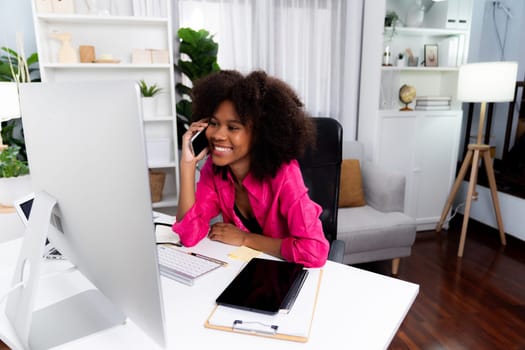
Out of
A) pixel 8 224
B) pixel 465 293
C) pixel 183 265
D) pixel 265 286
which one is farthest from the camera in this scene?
pixel 465 293

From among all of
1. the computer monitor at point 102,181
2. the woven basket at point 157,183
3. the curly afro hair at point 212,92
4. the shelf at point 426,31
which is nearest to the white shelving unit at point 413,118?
the shelf at point 426,31

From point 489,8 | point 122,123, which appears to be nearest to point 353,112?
point 489,8

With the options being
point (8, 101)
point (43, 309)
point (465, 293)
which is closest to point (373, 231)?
point (465, 293)

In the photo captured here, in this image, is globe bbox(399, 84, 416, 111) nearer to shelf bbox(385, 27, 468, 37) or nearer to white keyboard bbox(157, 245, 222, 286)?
shelf bbox(385, 27, 468, 37)

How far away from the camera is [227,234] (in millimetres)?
1232

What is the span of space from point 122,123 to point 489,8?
395 centimetres

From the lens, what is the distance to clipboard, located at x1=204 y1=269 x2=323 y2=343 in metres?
0.75

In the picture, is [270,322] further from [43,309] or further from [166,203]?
[166,203]

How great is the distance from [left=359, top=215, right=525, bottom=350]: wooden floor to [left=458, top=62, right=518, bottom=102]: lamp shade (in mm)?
1156

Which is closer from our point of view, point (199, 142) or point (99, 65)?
point (199, 142)

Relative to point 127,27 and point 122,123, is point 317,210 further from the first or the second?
point 127,27

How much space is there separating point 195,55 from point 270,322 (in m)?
2.29

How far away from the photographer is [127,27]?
2697 millimetres

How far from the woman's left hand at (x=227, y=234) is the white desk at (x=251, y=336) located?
0.37 feet
